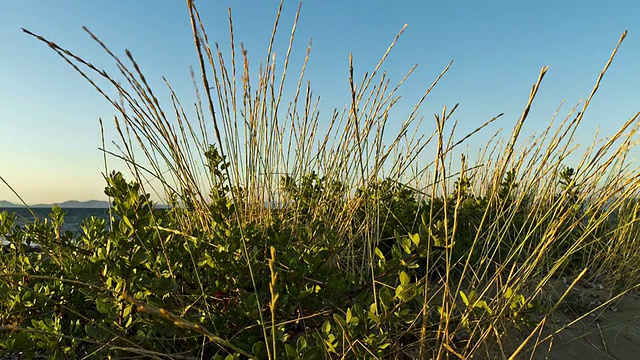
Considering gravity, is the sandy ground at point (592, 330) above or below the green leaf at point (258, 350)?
below

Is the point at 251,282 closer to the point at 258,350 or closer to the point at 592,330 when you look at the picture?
the point at 258,350

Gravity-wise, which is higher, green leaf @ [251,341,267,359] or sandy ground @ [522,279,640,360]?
green leaf @ [251,341,267,359]

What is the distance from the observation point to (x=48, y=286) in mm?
1562

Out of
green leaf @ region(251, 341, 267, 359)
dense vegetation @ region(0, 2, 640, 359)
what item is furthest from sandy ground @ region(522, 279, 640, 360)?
green leaf @ region(251, 341, 267, 359)

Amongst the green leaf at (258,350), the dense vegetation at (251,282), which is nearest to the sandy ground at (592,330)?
the dense vegetation at (251,282)

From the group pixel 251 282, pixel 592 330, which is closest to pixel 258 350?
pixel 251 282

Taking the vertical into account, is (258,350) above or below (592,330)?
above

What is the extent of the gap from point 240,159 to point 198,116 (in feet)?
1.02

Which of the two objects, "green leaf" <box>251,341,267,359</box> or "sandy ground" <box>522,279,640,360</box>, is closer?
"green leaf" <box>251,341,267,359</box>

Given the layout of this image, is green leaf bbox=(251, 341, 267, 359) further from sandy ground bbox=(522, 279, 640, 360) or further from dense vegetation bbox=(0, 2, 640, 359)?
sandy ground bbox=(522, 279, 640, 360)

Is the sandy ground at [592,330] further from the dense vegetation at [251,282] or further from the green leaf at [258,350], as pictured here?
the green leaf at [258,350]

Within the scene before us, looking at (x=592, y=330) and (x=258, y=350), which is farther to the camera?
(x=592, y=330)

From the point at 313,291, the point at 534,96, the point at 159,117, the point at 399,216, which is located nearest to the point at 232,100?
the point at 159,117

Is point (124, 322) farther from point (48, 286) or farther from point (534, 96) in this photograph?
point (534, 96)
